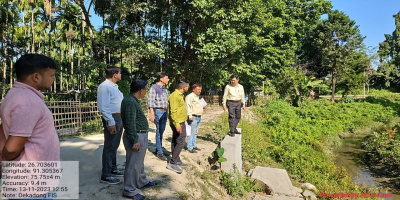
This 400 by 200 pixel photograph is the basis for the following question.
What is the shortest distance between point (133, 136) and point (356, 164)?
10455 millimetres

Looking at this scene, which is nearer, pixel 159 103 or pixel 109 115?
pixel 109 115

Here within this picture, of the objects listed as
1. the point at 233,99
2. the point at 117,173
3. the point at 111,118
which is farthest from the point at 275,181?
the point at 111,118

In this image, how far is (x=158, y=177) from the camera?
4.41m

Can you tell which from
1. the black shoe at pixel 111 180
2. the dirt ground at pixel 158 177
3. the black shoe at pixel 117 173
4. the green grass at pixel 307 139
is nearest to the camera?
the dirt ground at pixel 158 177

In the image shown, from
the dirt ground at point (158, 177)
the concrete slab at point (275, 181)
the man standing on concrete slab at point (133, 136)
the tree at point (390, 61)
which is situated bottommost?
the concrete slab at point (275, 181)

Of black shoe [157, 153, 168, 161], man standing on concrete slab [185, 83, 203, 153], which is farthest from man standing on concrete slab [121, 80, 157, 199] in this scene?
man standing on concrete slab [185, 83, 203, 153]

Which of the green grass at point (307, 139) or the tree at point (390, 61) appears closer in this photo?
the green grass at point (307, 139)

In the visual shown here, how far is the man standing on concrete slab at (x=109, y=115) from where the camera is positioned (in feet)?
11.9

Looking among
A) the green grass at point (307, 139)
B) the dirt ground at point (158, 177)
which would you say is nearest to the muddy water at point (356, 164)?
the green grass at point (307, 139)

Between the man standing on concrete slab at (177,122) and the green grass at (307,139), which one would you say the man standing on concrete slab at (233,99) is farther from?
the man standing on concrete slab at (177,122)

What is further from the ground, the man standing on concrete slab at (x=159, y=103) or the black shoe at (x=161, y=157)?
the man standing on concrete slab at (x=159, y=103)

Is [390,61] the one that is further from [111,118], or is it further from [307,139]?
[111,118]

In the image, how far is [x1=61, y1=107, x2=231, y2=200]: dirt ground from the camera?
12.3ft

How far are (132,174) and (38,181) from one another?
1671mm
